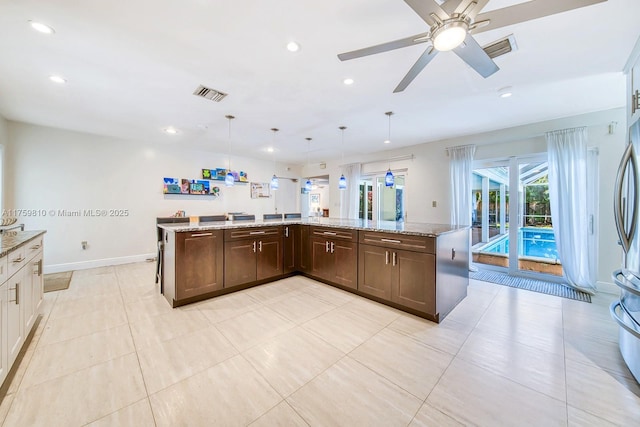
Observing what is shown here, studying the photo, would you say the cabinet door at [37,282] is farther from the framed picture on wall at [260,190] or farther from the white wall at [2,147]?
the framed picture on wall at [260,190]

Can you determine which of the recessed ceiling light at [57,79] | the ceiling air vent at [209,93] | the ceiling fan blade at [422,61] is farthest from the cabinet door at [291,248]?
the recessed ceiling light at [57,79]

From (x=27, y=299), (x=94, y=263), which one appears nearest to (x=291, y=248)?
(x=27, y=299)

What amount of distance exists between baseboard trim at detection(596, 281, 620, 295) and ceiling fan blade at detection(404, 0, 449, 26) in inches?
177

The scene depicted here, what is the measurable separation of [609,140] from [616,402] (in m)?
3.71

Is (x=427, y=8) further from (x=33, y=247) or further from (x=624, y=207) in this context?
(x=33, y=247)

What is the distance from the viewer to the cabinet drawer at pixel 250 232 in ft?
10.3

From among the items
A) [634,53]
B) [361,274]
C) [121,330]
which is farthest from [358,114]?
[121,330]

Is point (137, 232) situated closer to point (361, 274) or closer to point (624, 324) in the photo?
point (361, 274)

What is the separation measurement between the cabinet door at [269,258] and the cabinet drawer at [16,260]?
214 cm

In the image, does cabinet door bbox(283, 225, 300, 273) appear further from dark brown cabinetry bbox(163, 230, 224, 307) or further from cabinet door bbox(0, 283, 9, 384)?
cabinet door bbox(0, 283, 9, 384)

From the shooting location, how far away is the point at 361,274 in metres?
3.07

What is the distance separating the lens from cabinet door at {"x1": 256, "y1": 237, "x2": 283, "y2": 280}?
11.3 feet

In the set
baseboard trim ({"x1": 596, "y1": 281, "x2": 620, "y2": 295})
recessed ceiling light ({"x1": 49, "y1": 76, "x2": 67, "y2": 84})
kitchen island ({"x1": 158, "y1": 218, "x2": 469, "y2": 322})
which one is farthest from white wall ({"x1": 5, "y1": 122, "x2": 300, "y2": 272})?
baseboard trim ({"x1": 596, "y1": 281, "x2": 620, "y2": 295})

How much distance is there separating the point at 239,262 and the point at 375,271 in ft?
5.91
